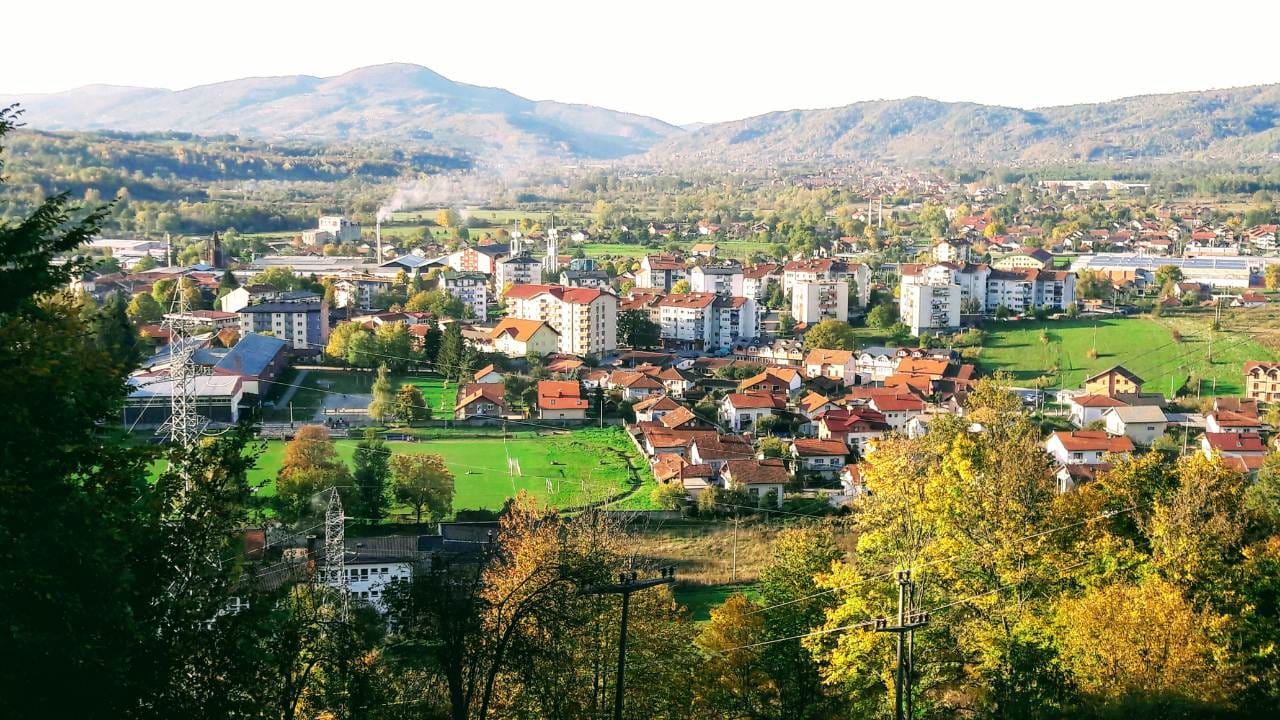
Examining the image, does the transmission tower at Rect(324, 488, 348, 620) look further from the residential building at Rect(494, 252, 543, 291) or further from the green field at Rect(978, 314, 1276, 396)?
the residential building at Rect(494, 252, 543, 291)

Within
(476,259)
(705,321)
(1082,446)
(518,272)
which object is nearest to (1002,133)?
(476,259)

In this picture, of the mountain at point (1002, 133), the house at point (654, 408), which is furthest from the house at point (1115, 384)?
the mountain at point (1002, 133)

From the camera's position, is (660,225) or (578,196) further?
(578,196)

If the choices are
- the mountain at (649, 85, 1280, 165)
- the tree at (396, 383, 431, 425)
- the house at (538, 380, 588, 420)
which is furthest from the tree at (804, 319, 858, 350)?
the mountain at (649, 85, 1280, 165)

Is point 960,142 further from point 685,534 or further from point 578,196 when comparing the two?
point 685,534

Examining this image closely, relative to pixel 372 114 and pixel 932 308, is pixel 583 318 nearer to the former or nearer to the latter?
pixel 932 308

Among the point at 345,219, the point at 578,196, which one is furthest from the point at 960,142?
the point at 345,219
